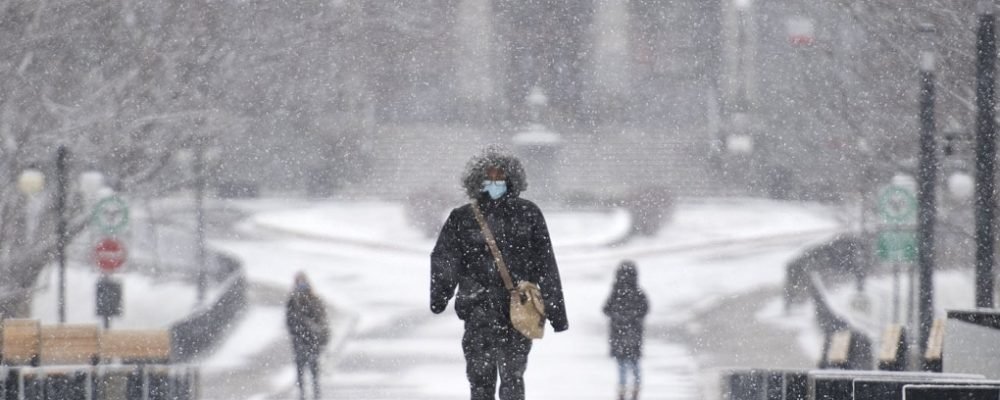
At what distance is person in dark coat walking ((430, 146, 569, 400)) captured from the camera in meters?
8.10

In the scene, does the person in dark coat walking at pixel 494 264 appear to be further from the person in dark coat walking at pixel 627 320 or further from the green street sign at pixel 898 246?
the green street sign at pixel 898 246

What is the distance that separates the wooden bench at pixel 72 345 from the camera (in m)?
14.0

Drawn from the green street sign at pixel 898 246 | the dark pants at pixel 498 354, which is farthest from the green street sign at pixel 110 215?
the dark pants at pixel 498 354

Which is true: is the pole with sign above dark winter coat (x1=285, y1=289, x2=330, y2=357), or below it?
above

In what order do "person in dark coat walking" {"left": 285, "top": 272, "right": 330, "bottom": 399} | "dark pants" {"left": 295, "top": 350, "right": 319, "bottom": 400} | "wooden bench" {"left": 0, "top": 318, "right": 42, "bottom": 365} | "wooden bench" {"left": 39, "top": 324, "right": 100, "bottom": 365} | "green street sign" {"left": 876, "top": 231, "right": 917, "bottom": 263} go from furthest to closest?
"green street sign" {"left": 876, "top": 231, "right": 917, "bottom": 263} < "person in dark coat walking" {"left": 285, "top": 272, "right": 330, "bottom": 399} < "dark pants" {"left": 295, "top": 350, "right": 319, "bottom": 400} < "wooden bench" {"left": 39, "top": 324, "right": 100, "bottom": 365} < "wooden bench" {"left": 0, "top": 318, "right": 42, "bottom": 365}

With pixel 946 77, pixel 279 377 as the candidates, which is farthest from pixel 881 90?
pixel 279 377

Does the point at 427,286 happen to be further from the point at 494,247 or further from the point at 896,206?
the point at 494,247

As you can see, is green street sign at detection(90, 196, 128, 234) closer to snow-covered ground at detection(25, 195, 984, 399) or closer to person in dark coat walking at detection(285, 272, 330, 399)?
snow-covered ground at detection(25, 195, 984, 399)

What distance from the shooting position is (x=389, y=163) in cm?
5056

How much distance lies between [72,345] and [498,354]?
21.9ft

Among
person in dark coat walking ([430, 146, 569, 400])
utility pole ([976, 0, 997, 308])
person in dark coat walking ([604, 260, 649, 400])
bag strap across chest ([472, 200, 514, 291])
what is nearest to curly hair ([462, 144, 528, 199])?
person in dark coat walking ([430, 146, 569, 400])

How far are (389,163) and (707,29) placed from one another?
15077 mm

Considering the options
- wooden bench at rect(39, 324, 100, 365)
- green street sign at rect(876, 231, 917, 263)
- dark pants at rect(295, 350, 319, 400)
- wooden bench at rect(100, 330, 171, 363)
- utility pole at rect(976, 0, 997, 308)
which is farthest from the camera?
green street sign at rect(876, 231, 917, 263)

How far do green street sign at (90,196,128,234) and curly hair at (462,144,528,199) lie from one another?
551 inches
